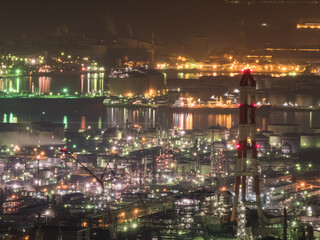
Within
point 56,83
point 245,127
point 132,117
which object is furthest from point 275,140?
point 56,83

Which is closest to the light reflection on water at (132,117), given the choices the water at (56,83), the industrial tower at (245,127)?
the water at (56,83)

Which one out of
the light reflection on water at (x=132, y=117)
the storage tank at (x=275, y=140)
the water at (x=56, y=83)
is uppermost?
the water at (x=56, y=83)

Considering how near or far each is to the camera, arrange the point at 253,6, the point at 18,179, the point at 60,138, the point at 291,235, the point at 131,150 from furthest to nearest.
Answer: the point at 253,6, the point at 60,138, the point at 131,150, the point at 18,179, the point at 291,235

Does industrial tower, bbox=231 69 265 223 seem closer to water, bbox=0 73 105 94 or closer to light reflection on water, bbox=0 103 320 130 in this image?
light reflection on water, bbox=0 103 320 130

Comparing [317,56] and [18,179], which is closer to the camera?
[18,179]

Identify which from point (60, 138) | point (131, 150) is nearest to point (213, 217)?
point (131, 150)

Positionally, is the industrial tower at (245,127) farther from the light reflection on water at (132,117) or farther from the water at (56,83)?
the water at (56,83)

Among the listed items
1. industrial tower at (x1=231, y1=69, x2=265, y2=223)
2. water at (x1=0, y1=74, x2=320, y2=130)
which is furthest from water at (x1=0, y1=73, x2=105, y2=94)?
industrial tower at (x1=231, y1=69, x2=265, y2=223)

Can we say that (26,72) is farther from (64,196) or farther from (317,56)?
(64,196)

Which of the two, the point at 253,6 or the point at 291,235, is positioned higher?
the point at 253,6

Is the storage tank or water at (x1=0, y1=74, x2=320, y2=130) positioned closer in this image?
the storage tank

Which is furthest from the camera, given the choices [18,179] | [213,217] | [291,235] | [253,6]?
[253,6]
